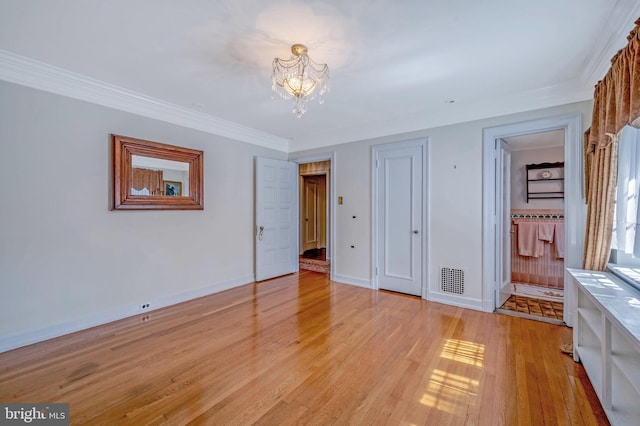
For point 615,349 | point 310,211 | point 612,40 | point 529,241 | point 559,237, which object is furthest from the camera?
point 310,211

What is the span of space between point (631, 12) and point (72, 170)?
4718mm

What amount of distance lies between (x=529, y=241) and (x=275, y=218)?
4.33 meters

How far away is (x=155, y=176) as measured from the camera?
341 centimetres

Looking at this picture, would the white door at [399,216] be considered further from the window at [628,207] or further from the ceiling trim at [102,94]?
the ceiling trim at [102,94]

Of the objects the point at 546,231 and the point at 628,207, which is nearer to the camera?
the point at 628,207

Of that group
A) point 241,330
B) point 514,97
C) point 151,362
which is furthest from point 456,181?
point 151,362

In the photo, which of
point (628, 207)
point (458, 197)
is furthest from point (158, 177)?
point (628, 207)

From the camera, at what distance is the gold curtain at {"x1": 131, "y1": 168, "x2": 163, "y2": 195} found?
128 inches

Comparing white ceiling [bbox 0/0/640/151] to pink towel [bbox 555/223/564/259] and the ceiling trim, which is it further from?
pink towel [bbox 555/223/564/259]

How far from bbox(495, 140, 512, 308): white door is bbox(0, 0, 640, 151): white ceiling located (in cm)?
68

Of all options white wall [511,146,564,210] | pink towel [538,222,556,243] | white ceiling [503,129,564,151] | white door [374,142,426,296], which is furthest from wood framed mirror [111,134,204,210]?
pink towel [538,222,556,243]

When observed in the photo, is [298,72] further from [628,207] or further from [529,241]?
[529,241]

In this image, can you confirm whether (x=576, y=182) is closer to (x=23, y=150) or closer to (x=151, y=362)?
(x=151, y=362)

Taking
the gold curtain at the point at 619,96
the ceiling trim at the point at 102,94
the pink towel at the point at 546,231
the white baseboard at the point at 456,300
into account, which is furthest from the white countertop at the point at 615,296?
the ceiling trim at the point at 102,94
